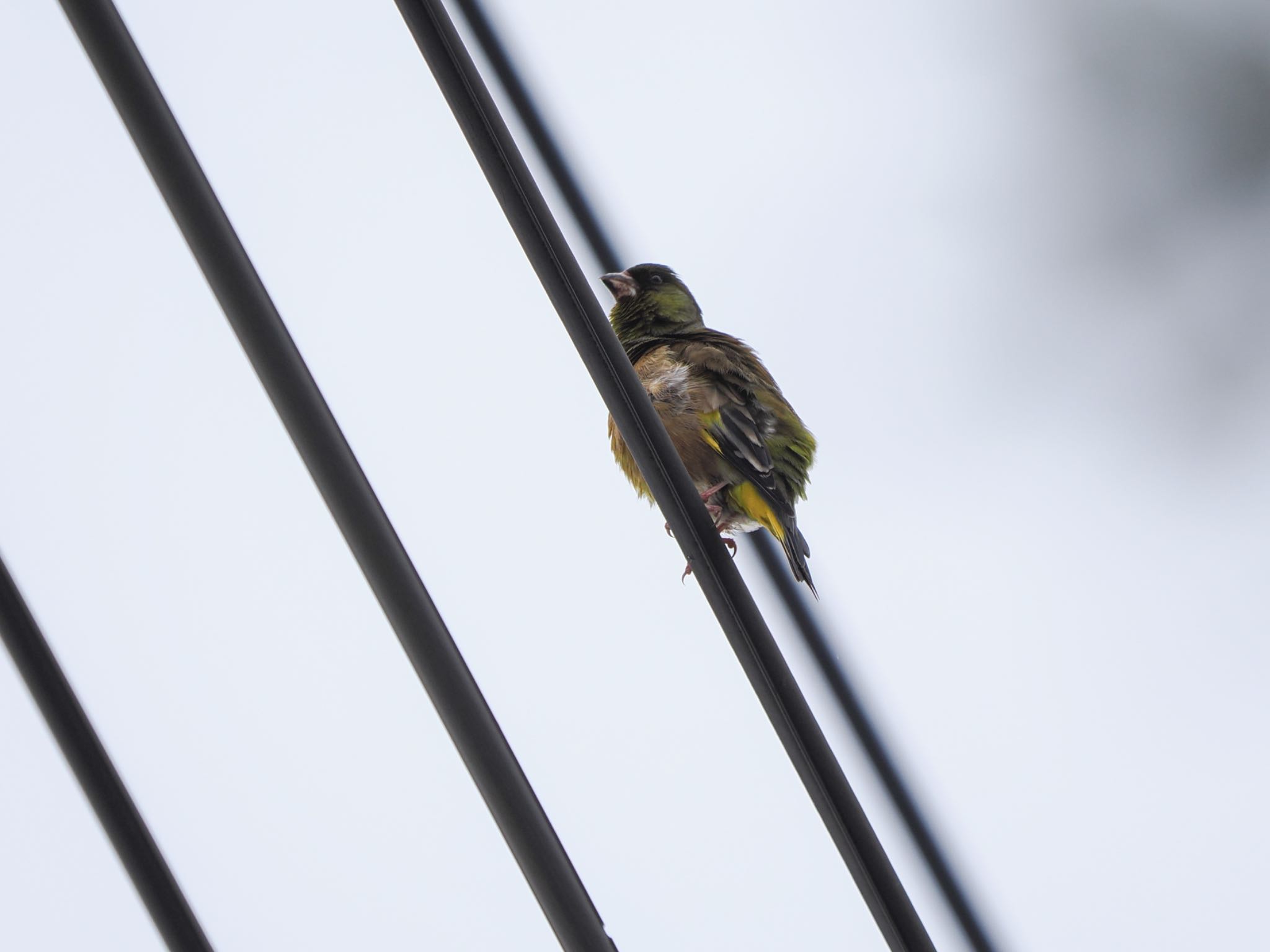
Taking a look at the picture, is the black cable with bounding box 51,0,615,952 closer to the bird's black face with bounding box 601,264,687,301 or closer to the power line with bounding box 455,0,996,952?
the power line with bounding box 455,0,996,952

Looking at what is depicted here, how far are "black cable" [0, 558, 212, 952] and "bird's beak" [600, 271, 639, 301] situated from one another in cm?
200

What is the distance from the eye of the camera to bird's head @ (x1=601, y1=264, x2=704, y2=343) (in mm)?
3143

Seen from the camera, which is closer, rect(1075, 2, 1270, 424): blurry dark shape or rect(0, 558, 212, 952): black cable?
rect(0, 558, 212, 952): black cable

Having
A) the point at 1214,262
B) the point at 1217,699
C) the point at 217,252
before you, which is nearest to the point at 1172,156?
the point at 1214,262

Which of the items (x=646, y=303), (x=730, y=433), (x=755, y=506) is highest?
(x=646, y=303)

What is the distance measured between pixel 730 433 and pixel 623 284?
34.6 inches

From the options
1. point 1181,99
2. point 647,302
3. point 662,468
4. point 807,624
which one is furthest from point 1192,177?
point 662,468

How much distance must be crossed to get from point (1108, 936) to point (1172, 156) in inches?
75.5

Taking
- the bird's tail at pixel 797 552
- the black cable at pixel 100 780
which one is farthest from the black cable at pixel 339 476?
the bird's tail at pixel 797 552

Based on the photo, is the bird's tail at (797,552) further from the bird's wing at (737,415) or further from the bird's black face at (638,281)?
the bird's black face at (638,281)

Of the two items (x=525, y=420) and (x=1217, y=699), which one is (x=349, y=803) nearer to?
(x=525, y=420)

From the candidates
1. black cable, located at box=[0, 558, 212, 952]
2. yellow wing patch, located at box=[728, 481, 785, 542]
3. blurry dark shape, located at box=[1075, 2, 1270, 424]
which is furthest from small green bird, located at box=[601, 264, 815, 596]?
black cable, located at box=[0, 558, 212, 952]

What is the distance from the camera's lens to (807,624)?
1.93 m

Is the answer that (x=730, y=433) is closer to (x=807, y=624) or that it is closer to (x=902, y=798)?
(x=807, y=624)
